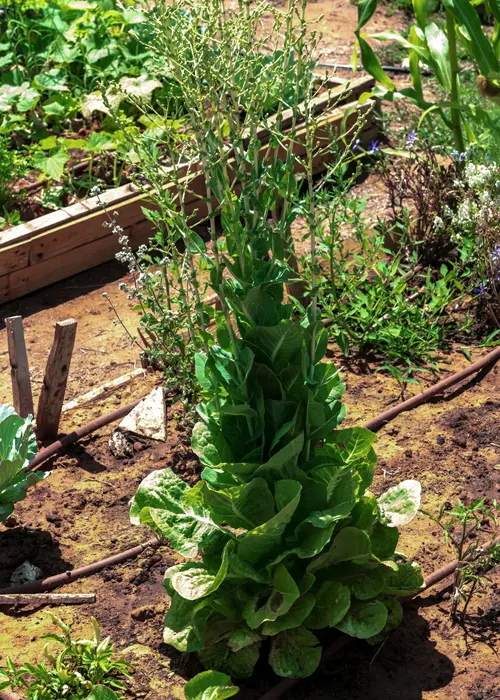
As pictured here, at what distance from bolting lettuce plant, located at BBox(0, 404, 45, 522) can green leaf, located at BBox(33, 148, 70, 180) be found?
223 centimetres

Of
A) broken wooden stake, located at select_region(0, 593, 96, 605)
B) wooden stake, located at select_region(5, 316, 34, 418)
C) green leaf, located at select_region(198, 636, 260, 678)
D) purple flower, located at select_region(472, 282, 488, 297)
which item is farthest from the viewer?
purple flower, located at select_region(472, 282, 488, 297)

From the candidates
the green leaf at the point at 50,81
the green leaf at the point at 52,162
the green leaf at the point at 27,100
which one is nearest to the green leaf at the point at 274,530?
the green leaf at the point at 52,162

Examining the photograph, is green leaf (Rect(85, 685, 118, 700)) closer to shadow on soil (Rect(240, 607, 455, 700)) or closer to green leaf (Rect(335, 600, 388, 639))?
shadow on soil (Rect(240, 607, 455, 700))

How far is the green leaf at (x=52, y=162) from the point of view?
5336 mm

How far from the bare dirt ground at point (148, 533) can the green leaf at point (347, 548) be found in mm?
357

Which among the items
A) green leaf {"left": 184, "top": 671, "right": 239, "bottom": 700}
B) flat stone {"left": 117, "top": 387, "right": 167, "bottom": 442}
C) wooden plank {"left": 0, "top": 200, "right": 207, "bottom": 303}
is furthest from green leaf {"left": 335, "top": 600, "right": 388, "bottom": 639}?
wooden plank {"left": 0, "top": 200, "right": 207, "bottom": 303}

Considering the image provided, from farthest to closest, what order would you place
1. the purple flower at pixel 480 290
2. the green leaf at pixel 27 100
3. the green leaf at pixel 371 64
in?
the green leaf at pixel 27 100
the green leaf at pixel 371 64
the purple flower at pixel 480 290

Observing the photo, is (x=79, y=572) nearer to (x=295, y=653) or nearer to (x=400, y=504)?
(x=295, y=653)

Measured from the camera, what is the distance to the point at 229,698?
281 centimetres

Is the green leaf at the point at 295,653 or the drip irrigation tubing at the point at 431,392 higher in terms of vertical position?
the green leaf at the point at 295,653

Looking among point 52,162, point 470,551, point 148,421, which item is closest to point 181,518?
point 470,551

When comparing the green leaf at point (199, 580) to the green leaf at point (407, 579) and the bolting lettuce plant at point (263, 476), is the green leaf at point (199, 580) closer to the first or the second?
the bolting lettuce plant at point (263, 476)

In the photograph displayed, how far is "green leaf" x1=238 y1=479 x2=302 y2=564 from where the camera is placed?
8.36 feet

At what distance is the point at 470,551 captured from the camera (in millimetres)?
2990
